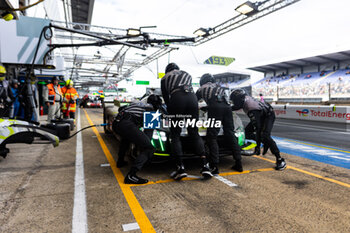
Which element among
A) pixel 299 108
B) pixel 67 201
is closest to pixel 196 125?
pixel 67 201

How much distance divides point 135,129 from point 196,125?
0.94m

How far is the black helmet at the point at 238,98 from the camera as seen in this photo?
4488 mm

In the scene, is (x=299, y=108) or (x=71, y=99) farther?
(x=299, y=108)

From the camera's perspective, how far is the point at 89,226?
228 cm

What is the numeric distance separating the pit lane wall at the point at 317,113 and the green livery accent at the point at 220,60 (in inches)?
902

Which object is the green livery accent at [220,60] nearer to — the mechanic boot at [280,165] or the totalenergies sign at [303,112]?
the totalenergies sign at [303,112]

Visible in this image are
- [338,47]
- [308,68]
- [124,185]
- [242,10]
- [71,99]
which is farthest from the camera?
[308,68]

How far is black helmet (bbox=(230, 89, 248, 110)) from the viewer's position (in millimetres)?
4488

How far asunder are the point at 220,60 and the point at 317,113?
28869 millimetres

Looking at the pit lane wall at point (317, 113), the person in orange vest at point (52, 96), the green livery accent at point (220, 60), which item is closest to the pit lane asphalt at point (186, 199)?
the person in orange vest at point (52, 96)

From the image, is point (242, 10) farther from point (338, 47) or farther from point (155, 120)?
point (338, 47)

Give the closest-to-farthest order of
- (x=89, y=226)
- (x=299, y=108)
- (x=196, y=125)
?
(x=89, y=226), (x=196, y=125), (x=299, y=108)

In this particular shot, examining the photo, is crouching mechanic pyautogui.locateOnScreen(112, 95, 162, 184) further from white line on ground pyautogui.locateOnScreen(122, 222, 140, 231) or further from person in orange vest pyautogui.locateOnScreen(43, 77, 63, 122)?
person in orange vest pyautogui.locateOnScreen(43, 77, 63, 122)

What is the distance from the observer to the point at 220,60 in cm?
4159
